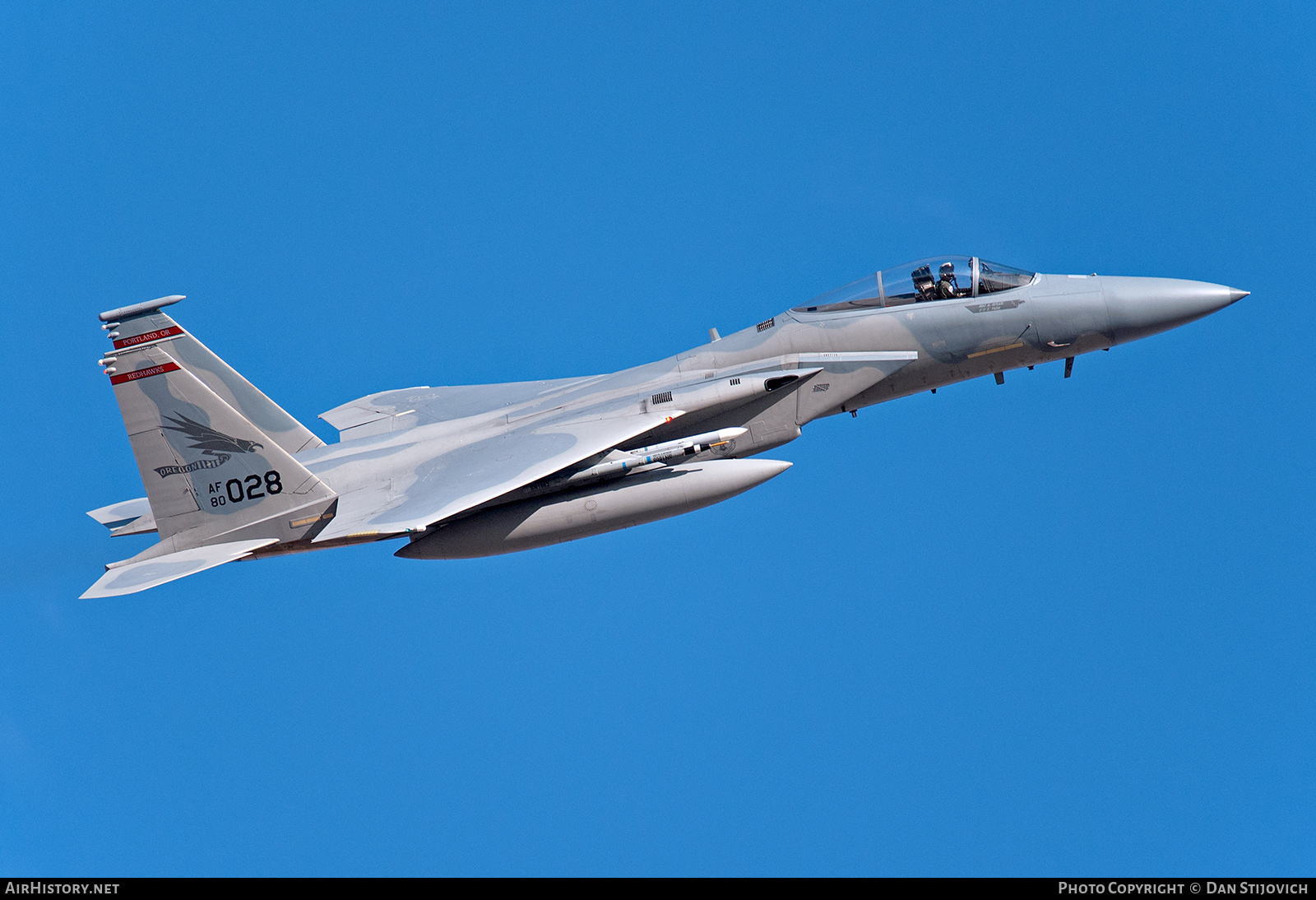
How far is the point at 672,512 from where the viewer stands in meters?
16.3

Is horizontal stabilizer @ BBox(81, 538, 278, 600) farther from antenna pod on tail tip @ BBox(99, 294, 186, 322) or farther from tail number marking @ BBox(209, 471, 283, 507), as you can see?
antenna pod on tail tip @ BBox(99, 294, 186, 322)

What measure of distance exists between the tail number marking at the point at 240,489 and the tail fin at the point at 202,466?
0.03 ft

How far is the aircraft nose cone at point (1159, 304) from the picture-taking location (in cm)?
1653

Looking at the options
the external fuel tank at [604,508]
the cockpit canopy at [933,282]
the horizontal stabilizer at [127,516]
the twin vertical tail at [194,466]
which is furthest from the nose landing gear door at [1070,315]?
the horizontal stabilizer at [127,516]

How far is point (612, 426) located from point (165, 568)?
5635mm

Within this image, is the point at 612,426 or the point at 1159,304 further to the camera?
the point at 612,426

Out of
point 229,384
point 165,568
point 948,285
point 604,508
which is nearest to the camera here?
point 165,568

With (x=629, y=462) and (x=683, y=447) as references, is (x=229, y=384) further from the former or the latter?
(x=683, y=447)

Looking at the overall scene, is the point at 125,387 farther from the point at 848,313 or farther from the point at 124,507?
the point at 848,313

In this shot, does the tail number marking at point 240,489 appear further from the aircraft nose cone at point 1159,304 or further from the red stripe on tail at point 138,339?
the aircraft nose cone at point 1159,304

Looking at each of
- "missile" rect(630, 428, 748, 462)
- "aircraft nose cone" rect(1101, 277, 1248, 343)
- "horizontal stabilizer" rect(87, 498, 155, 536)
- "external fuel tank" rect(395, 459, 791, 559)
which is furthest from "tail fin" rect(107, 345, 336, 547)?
"aircraft nose cone" rect(1101, 277, 1248, 343)

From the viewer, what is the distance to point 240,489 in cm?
1672

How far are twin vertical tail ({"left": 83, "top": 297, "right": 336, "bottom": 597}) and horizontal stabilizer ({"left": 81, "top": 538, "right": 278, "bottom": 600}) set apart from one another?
30 mm

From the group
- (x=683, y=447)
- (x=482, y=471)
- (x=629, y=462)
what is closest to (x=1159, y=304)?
(x=683, y=447)
